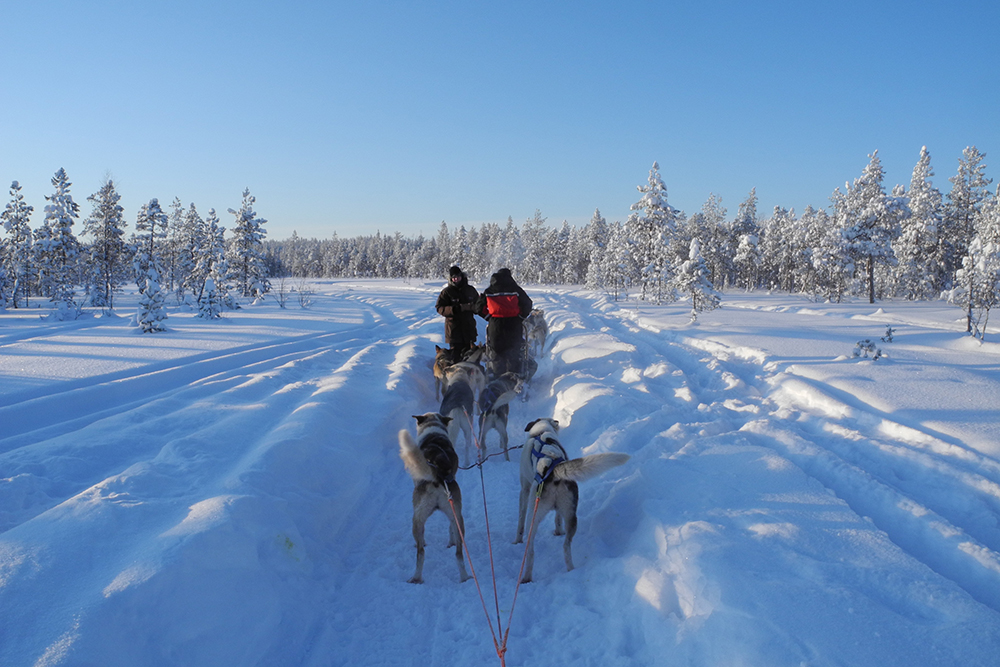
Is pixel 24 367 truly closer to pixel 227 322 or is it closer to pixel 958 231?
pixel 227 322

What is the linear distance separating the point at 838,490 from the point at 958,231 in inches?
2220

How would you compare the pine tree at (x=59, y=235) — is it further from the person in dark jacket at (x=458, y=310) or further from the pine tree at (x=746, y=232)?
the pine tree at (x=746, y=232)

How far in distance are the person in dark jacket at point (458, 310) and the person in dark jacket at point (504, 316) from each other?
1.68 feet

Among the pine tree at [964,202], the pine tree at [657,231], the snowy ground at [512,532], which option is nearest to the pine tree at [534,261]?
the pine tree at [657,231]

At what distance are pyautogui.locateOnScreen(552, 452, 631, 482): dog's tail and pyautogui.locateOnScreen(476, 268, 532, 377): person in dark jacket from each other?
5363 millimetres

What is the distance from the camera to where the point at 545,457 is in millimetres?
4031

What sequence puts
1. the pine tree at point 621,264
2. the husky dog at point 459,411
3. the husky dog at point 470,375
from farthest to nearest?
the pine tree at point 621,264
the husky dog at point 470,375
the husky dog at point 459,411

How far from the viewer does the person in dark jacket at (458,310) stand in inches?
384

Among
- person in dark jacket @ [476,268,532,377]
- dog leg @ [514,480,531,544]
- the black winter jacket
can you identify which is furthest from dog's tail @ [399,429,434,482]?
the black winter jacket

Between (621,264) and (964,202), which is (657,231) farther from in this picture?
(964,202)

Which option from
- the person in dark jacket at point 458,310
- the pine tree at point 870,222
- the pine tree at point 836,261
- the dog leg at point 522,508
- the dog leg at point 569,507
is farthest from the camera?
the pine tree at point 836,261

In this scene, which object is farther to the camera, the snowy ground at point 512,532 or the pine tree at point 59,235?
the pine tree at point 59,235

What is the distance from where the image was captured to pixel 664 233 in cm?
3881

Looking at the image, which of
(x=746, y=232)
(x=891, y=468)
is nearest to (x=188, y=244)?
(x=891, y=468)
